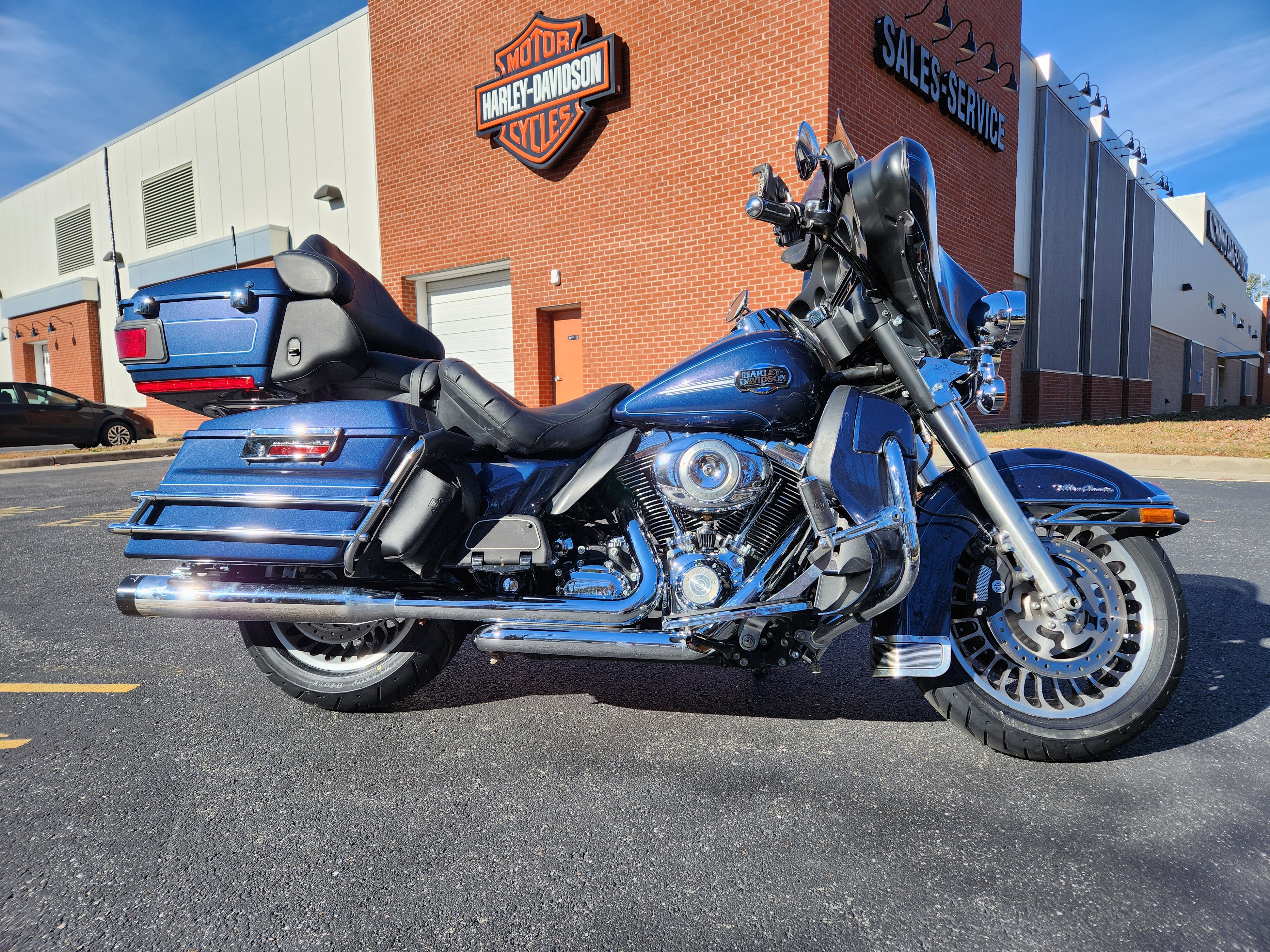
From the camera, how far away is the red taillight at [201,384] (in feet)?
7.55

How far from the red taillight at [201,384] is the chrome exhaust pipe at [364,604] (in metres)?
0.62

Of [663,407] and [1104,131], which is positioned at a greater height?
[1104,131]

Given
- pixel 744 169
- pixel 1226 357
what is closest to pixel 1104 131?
pixel 744 169

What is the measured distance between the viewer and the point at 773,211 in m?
2.14


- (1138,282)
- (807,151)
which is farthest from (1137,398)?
(807,151)

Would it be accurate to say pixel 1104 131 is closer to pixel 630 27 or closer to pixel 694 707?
pixel 630 27

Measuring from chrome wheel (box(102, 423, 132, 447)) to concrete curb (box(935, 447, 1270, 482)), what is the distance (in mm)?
16340

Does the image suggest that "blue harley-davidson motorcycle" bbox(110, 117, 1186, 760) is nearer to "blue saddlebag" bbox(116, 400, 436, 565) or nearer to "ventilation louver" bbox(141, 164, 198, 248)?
"blue saddlebag" bbox(116, 400, 436, 565)

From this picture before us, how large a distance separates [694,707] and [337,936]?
1361 millimetres

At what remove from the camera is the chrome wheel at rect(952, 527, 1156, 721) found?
7.00ft

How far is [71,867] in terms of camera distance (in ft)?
5.63

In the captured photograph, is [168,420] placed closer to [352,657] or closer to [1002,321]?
[352,657]

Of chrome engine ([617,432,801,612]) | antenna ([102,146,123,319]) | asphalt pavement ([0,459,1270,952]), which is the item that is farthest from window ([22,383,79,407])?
chrome engine ([617,432,801,612])

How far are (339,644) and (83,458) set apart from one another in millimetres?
13388
